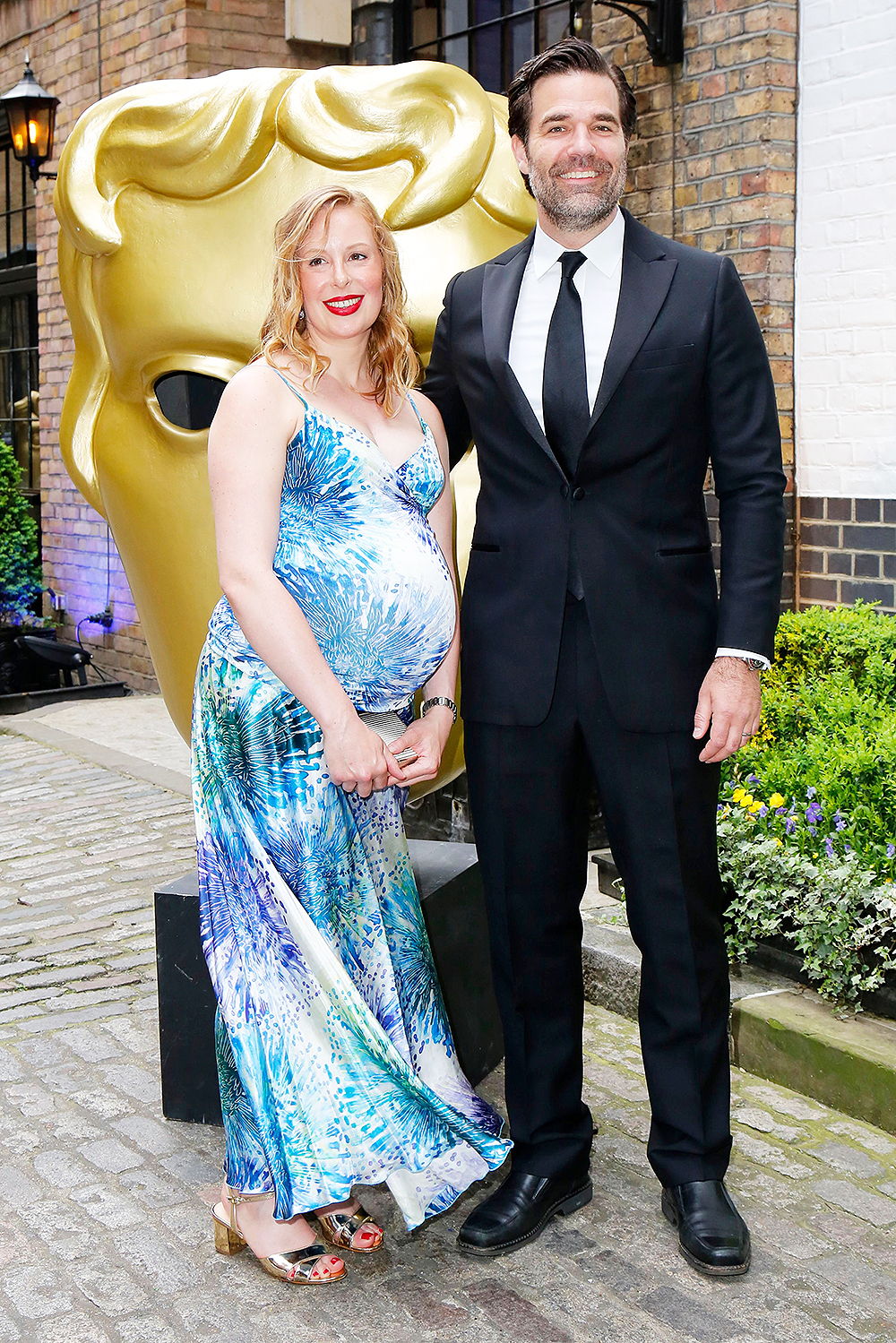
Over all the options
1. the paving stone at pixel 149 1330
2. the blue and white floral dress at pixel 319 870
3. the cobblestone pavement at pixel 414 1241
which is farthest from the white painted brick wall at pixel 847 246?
the paving stone at pixel 149 1330

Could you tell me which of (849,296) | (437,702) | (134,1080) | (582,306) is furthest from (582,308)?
(849,296)

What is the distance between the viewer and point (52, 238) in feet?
31.8

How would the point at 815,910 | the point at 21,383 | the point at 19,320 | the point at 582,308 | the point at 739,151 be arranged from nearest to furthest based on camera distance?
the point at 582,308
the point at 815,910
the point at 739,151
the point at 19,320
the point at 21,383

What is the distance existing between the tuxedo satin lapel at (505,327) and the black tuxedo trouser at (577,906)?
13.1 inches

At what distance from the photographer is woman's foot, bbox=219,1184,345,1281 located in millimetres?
2689

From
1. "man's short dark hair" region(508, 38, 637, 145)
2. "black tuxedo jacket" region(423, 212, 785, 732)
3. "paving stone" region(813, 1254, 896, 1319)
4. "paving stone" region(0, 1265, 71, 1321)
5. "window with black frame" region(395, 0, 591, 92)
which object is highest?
"window with black frame" region(395, 0, 591, 92)

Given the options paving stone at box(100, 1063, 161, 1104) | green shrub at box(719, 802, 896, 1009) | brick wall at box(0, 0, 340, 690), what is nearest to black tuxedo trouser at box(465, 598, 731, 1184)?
green shrub at box(719, 802, 896, 1009)

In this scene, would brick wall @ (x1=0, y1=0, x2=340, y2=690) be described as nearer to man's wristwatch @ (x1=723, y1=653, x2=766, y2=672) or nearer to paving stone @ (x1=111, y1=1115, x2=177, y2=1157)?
paving stone @ (x1=111, y1=1115, x2=177, y2=1157)

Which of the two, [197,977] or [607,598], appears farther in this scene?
[197,977]

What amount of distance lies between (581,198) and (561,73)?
224mm

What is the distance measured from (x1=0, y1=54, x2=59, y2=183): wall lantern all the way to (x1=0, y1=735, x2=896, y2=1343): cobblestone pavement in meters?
6.82

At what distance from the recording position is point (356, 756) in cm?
251

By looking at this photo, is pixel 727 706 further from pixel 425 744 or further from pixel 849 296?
pixel 849 296

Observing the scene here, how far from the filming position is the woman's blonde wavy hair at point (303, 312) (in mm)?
2535
